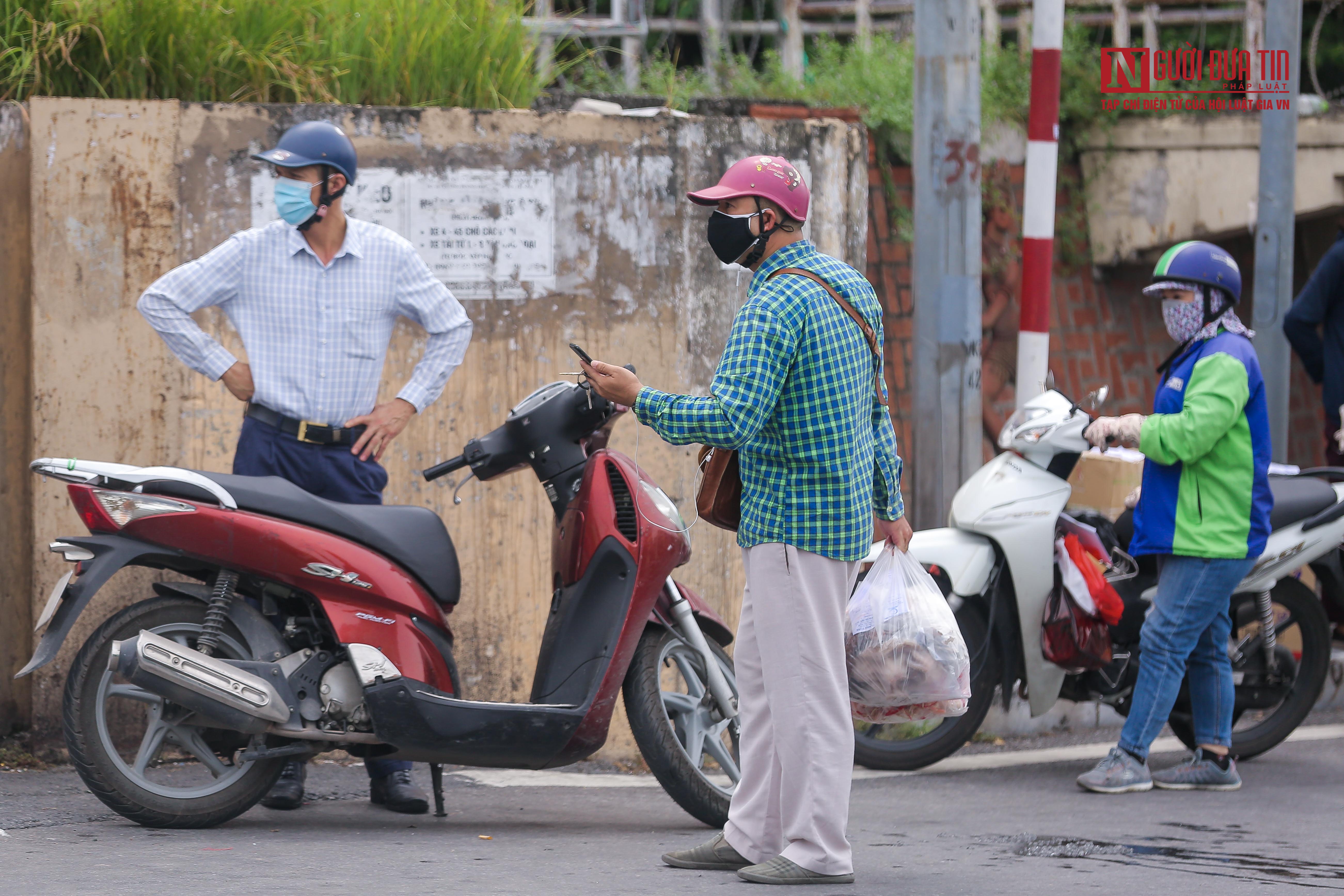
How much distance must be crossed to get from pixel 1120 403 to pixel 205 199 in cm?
629

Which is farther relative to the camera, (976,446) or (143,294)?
(976,446)

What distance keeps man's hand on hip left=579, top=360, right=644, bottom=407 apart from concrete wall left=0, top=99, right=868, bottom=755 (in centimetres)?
184

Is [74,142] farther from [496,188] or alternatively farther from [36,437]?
[496,188]

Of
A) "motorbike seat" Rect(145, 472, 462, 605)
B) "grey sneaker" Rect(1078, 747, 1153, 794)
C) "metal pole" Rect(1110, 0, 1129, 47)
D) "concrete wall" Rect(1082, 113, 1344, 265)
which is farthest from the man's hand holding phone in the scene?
"metal pole" Rect(1110, 0, 1129, 47)

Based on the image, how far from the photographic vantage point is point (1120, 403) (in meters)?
9.88

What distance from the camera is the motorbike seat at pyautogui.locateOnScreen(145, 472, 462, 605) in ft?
14.2

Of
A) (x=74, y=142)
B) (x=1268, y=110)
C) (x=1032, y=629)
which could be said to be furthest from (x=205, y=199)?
(x=1268, y=110)

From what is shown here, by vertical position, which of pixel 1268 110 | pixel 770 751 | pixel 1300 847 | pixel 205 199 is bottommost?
pixel 1300 847

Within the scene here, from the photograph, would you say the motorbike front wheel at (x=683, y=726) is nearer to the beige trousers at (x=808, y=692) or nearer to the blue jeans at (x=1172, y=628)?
the beige trousers at (x=808, y=692)

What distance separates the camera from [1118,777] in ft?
17.9

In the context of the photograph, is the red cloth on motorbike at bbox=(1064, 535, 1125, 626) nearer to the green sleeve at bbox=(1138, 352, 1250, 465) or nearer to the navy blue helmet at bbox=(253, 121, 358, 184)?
the green sleeve at bbox=(1138, 352, 1250, 465)

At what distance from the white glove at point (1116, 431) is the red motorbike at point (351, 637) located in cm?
158

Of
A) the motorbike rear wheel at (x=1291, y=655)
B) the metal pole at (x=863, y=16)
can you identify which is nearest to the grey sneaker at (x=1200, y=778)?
the motorbike rear wheel at (x=1291, y=655)

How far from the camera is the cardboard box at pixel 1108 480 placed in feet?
20.6
